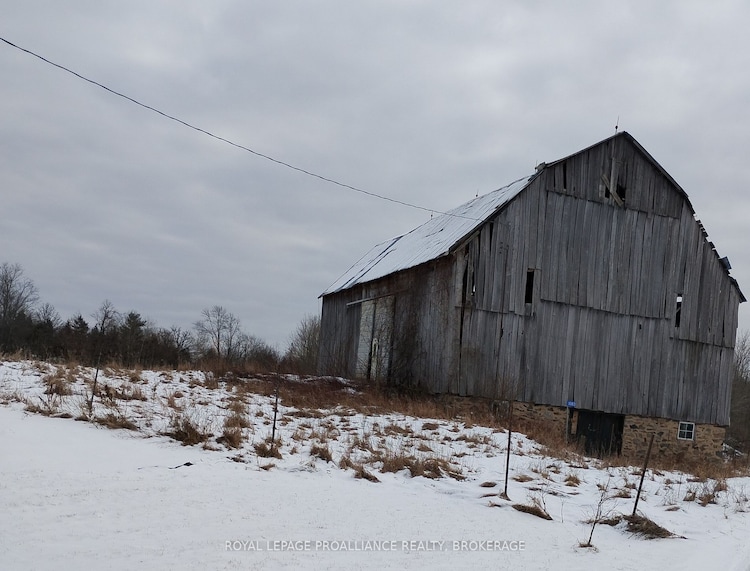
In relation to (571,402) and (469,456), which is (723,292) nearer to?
(571,402)

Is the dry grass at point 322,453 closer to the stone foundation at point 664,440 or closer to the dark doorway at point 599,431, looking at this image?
the dark doorway at point 599,431

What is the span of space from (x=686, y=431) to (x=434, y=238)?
10586mm

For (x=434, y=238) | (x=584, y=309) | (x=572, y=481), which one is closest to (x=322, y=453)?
(x=572, y=481)

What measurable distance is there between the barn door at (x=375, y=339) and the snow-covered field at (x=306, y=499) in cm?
807

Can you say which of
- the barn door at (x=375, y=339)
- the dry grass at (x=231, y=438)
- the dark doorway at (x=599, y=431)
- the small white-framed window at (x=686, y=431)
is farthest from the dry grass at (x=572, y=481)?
the small white-framed window at (x=686, y=431)

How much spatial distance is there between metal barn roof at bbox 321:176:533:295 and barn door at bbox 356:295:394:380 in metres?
1.09

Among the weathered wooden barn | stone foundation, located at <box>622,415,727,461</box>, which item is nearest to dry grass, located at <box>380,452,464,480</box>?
the weathered wooden barn

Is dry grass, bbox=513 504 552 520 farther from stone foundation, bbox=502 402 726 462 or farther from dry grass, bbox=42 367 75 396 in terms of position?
stone foundation, bbox=502 402 726 462

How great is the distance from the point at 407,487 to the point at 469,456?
295cm

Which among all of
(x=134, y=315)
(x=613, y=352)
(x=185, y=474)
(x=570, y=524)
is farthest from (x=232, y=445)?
(x=134, y=315)

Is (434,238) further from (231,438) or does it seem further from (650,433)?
(231,438)

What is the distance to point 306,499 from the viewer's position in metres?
8.95

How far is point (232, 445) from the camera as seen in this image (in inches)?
461

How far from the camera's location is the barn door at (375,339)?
2339 centimetres
